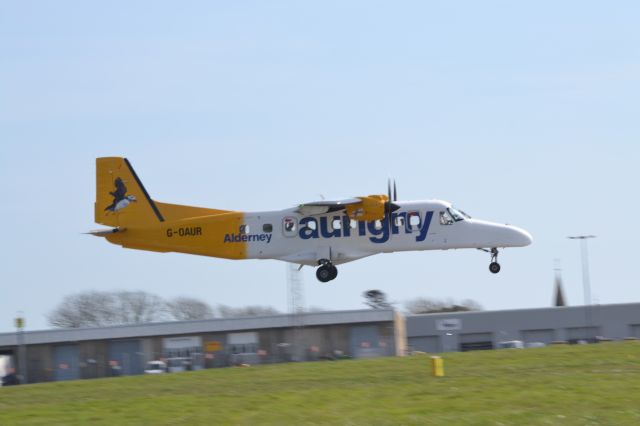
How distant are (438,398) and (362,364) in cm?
790

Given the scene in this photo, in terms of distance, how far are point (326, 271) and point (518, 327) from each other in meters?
34.1

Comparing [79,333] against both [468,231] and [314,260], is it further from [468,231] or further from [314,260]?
[468,231]

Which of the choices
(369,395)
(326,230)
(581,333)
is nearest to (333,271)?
A: (326,230)

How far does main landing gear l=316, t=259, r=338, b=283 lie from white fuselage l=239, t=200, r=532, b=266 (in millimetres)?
266

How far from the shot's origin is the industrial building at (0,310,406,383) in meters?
57.1

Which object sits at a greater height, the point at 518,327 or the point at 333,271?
the point at 333,271

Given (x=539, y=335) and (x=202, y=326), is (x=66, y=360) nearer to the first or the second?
(x=202, y=326)

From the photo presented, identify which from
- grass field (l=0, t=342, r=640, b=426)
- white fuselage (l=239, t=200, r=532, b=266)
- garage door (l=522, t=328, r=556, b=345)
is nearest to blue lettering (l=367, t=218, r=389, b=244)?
white fuselage (l=239, t=200, r=532, b=266)

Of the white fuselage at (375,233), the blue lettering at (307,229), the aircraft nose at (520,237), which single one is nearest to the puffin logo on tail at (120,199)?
the white fuselage at (375,233)

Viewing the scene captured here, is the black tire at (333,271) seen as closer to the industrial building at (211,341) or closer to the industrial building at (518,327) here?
the industrial building at (211,341)

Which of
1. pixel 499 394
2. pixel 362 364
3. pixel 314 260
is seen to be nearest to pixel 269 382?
pixel 362 364

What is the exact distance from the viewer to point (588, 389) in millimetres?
27672

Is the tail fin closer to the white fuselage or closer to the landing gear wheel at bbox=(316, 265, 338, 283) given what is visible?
the white fuselage

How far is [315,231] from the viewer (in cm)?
4084
